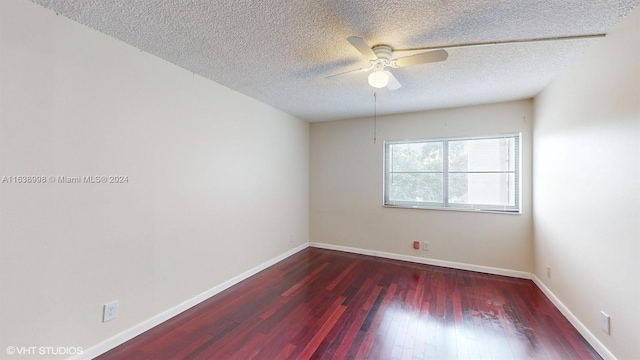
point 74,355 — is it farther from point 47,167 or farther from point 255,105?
point 255,105

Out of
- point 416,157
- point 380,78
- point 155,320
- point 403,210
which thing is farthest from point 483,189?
point 155,320

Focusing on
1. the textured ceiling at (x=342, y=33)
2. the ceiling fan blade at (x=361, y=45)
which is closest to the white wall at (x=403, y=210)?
the textured ceiling at (x=342, y=33)

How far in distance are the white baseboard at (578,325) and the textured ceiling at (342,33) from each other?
224 centimetres

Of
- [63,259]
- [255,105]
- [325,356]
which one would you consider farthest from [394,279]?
[63,259]

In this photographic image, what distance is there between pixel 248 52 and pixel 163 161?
1.23 m

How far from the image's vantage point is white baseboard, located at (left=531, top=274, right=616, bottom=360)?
183 cm

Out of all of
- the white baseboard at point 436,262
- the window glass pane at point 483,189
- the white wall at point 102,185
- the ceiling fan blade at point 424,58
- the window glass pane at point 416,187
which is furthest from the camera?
the window glass pane at point 416,187

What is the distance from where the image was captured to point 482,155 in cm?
359

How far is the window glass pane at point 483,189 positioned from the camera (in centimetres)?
344

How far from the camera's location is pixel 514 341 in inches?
79.4

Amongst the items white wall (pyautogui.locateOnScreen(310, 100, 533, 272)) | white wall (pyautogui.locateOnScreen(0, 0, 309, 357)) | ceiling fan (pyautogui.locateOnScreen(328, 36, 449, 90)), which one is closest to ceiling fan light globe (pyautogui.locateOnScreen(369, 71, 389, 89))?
ceiling fan (pyautogui.locateOnScreen(328, 36, 449, 90))

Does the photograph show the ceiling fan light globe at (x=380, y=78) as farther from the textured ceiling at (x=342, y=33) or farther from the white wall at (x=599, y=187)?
the white wall at (x=599, y=187)

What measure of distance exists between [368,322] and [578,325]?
176cm

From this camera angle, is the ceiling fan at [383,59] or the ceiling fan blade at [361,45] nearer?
the ceiling fan blade at [361,45]
